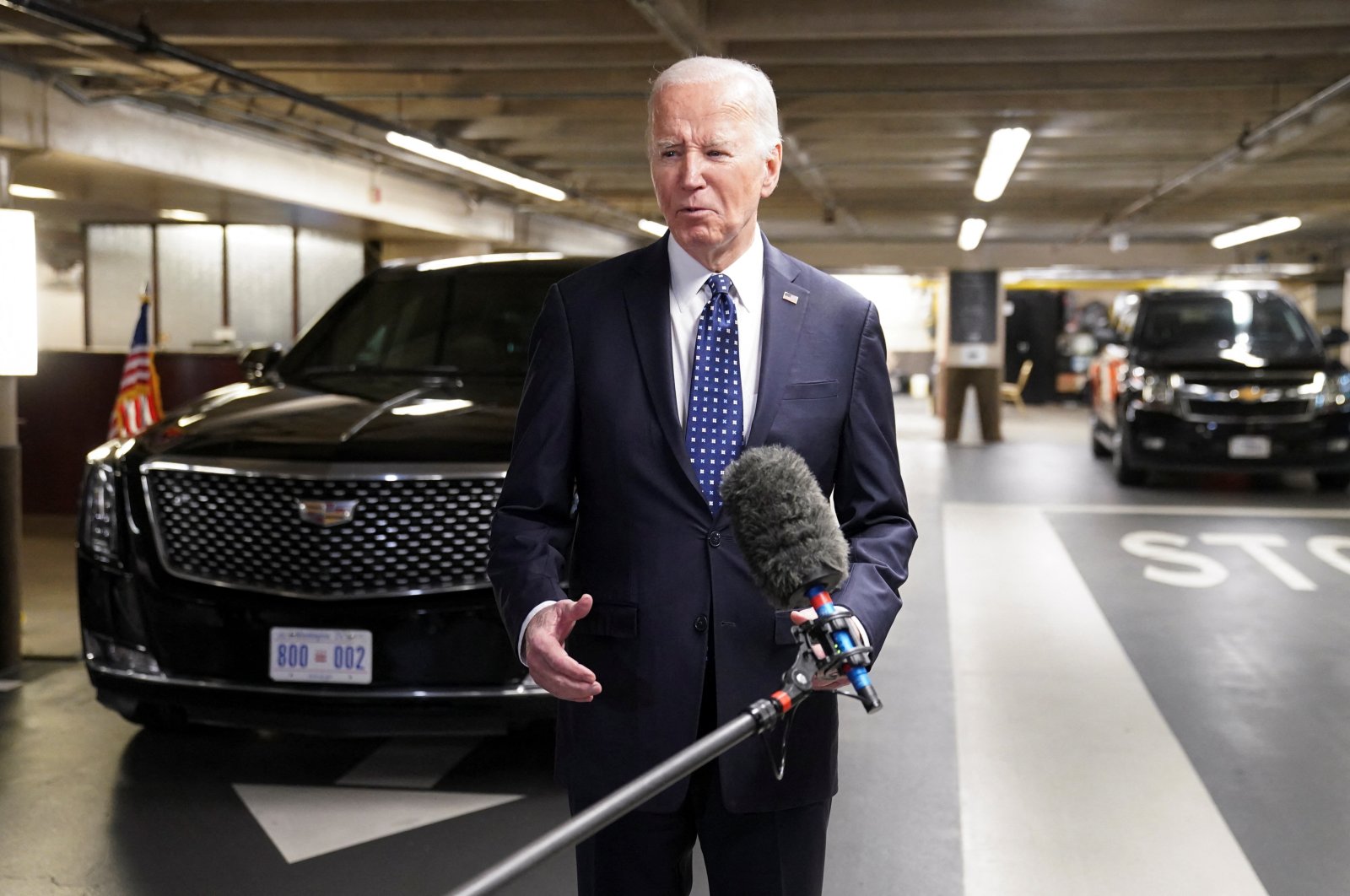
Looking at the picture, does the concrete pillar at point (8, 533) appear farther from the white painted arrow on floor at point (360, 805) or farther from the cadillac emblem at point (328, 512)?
the cadillac emblem at point (328, 512)

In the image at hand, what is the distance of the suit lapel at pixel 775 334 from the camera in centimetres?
179

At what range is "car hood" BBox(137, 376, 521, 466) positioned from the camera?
13.1 ft

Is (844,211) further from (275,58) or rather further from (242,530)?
(242,530)

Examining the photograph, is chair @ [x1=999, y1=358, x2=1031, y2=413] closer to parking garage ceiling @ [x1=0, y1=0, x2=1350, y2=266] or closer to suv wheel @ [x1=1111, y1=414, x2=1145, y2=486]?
parking garage ceiling @ [x1=0, y1=0, x2=1350, y2=266]

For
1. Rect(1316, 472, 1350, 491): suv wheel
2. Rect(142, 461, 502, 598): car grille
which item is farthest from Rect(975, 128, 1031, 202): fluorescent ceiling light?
Rect(142, 461, 502, 598): car grille

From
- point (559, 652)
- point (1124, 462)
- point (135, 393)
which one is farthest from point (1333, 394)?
point (559, 652)

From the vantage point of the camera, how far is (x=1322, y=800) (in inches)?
163

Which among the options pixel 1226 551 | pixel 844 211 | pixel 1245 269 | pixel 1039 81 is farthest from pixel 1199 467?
pixel 1245 269

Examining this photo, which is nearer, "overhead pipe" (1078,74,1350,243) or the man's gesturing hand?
the man's gesturing hand

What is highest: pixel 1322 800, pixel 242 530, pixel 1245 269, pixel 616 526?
pixel 1245 269

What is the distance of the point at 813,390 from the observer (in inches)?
71.3

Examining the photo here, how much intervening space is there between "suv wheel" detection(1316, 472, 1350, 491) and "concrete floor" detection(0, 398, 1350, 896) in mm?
5361

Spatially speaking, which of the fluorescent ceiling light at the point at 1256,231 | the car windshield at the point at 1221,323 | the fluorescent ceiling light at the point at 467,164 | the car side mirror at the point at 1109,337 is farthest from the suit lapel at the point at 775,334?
the fluorescent ceiling light at the point at 1256,231

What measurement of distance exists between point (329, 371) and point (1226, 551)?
609cm
